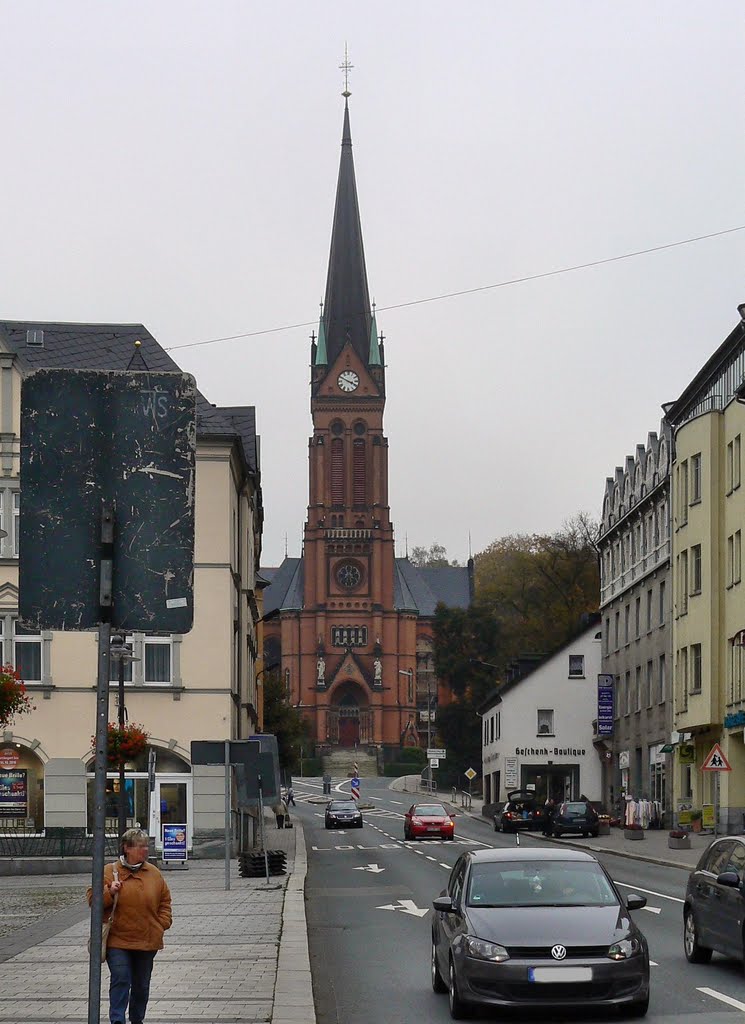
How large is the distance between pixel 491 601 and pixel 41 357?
69.9 metres

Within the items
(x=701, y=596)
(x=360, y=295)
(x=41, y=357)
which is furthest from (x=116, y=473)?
(x=360, y=295)

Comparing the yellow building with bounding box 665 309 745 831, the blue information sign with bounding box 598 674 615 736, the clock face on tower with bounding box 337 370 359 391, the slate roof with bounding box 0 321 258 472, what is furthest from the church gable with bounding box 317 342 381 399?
the slate roof with bounding box 0 321 258 472

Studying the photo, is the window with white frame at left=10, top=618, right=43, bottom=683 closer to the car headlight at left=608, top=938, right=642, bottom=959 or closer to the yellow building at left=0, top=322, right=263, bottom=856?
the yellow building at left=0, top=322, right=263, bottom=856

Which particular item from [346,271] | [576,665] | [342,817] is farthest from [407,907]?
[346,271]

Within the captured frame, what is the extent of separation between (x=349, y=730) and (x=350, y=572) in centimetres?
1393

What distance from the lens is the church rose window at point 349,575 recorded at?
5581 inches

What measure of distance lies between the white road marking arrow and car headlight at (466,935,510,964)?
10.7 m

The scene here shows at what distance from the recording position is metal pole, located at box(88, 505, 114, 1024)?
6332 mm

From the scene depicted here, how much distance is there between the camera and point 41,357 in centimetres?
4847

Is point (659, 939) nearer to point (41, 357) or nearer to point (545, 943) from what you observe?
point (545, 943)

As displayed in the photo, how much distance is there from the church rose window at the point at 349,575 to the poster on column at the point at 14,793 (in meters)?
97.7

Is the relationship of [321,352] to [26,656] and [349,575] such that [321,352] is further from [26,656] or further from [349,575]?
[26,656]

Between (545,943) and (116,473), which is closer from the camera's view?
(116,473)

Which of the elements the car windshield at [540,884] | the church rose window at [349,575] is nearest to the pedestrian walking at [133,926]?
the car windshield at [540,884]
